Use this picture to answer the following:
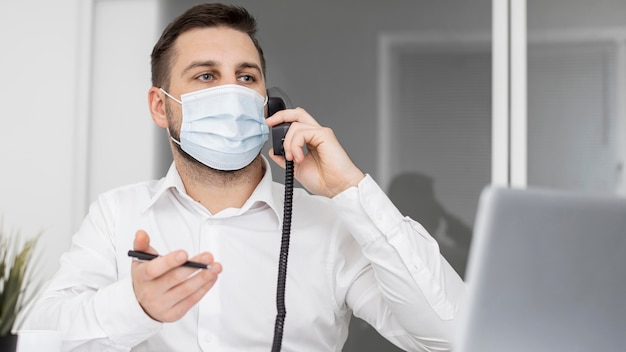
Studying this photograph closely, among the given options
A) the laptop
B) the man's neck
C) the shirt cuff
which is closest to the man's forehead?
the man's neck

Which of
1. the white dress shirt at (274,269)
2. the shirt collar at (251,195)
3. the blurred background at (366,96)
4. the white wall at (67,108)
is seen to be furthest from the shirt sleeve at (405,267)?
the white wall at (67,108)

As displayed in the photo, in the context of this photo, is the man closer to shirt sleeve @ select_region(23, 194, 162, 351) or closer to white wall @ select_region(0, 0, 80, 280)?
shirt sleeve @ select_region(23, 194, 162, 351)

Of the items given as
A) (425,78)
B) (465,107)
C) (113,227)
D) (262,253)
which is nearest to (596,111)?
(465,107)

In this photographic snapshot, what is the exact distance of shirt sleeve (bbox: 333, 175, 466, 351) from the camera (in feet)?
5.02

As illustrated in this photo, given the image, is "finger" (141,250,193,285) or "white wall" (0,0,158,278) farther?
"white wall" (0,0,158,278)

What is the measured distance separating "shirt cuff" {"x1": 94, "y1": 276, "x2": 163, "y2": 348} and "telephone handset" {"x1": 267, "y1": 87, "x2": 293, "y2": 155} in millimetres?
537

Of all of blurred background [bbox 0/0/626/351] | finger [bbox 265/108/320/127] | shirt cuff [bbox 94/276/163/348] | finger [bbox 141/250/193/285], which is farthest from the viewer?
blurred background [bbox 0/0/626/351]

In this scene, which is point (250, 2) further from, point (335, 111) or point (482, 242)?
point (482, 242)

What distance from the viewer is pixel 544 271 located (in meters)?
0.70

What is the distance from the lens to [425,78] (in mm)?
2541

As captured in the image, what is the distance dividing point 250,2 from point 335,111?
1.90 ft

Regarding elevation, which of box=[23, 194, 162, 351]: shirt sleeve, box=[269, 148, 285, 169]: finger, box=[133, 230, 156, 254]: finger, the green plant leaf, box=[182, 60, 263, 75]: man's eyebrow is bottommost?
box=[23, 194, 162, 351]: shirt sleeve

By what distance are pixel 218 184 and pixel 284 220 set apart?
1.13ft

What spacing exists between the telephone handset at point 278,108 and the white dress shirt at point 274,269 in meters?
0.20
